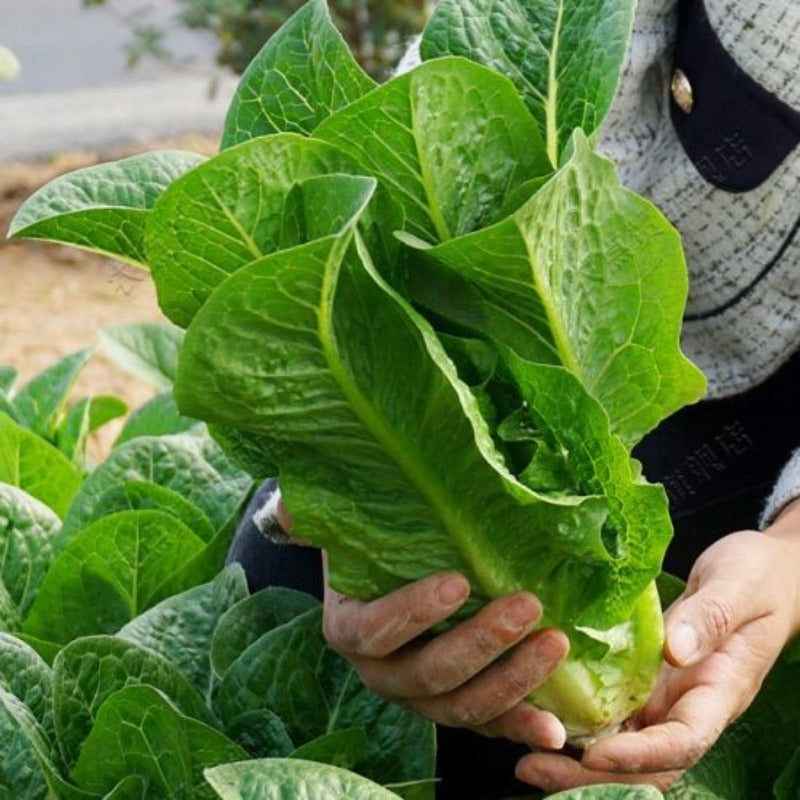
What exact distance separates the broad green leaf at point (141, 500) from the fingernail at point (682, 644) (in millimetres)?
651

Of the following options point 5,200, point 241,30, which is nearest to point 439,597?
point 241,30

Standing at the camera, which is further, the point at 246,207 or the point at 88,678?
the point at 88,678

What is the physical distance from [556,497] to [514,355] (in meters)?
0.11

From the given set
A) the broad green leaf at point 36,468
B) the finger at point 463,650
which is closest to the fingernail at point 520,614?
the finger at point 463,650

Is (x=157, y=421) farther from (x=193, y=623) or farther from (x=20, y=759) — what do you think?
(x=20, y=759)

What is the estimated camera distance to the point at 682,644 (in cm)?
139

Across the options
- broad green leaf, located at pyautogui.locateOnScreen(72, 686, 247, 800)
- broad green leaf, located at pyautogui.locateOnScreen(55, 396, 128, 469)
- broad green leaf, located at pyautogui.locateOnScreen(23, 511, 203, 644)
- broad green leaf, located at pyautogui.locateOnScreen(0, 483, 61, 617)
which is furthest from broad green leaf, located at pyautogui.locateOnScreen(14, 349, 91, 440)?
broad green leaf, located at pyautogui.locateOnScreen(72, 686, 247, 800)

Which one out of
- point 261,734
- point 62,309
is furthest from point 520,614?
point 62,309

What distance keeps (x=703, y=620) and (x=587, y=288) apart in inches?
12.2

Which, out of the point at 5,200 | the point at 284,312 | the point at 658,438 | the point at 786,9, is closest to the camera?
the point at 284,312

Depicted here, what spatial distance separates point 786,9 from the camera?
167 centimetres

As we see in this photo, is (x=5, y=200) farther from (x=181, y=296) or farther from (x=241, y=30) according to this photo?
(x=181, y=296)

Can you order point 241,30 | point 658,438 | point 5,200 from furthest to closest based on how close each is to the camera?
point 5,200
point 241,30
point 658,438

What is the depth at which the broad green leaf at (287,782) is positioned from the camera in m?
1.22
